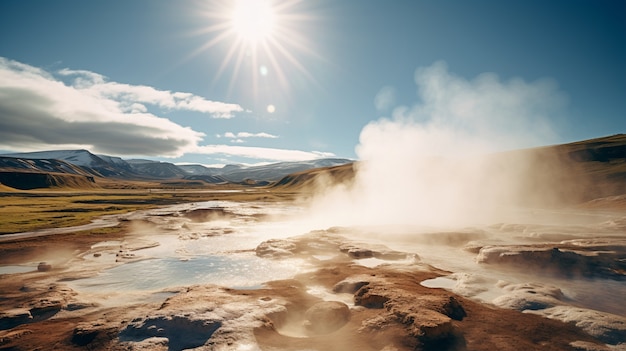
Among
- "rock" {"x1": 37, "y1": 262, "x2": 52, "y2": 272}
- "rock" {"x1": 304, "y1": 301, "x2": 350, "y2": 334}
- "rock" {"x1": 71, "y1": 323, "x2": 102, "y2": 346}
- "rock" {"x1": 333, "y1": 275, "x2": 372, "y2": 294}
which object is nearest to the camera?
"rock" {"x1": 71, "y1": 323, "x2": 102, "y2": 346}

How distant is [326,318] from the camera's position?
15.0 metres

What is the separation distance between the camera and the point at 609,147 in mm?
98875

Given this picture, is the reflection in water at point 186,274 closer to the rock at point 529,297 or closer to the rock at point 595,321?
the rock at point 529,297

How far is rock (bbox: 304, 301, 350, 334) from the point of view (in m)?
14.7

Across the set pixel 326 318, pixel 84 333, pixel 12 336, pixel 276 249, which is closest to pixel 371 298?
pixel 326 318

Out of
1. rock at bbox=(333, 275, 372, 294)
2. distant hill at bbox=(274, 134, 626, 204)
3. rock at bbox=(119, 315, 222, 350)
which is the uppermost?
distant hill at bbox=(274, 134, 626, 204)

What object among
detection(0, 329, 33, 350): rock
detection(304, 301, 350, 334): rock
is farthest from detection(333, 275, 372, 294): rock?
detection(0, 329, 33, 350): rock

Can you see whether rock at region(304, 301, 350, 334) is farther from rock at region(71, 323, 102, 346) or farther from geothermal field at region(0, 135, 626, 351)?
rock at region(71, 323, 102, 346)

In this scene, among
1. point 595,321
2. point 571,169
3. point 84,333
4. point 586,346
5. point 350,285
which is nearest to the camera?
point 586,346

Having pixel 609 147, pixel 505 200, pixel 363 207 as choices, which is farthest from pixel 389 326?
pixel 609 147

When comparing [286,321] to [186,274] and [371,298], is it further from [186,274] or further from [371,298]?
[186,274]

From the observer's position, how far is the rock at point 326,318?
14.7 metres

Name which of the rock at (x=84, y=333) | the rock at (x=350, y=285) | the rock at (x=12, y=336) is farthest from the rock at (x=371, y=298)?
the rock at (x=12, y=336)

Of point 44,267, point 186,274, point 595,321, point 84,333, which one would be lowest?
point 44,267
